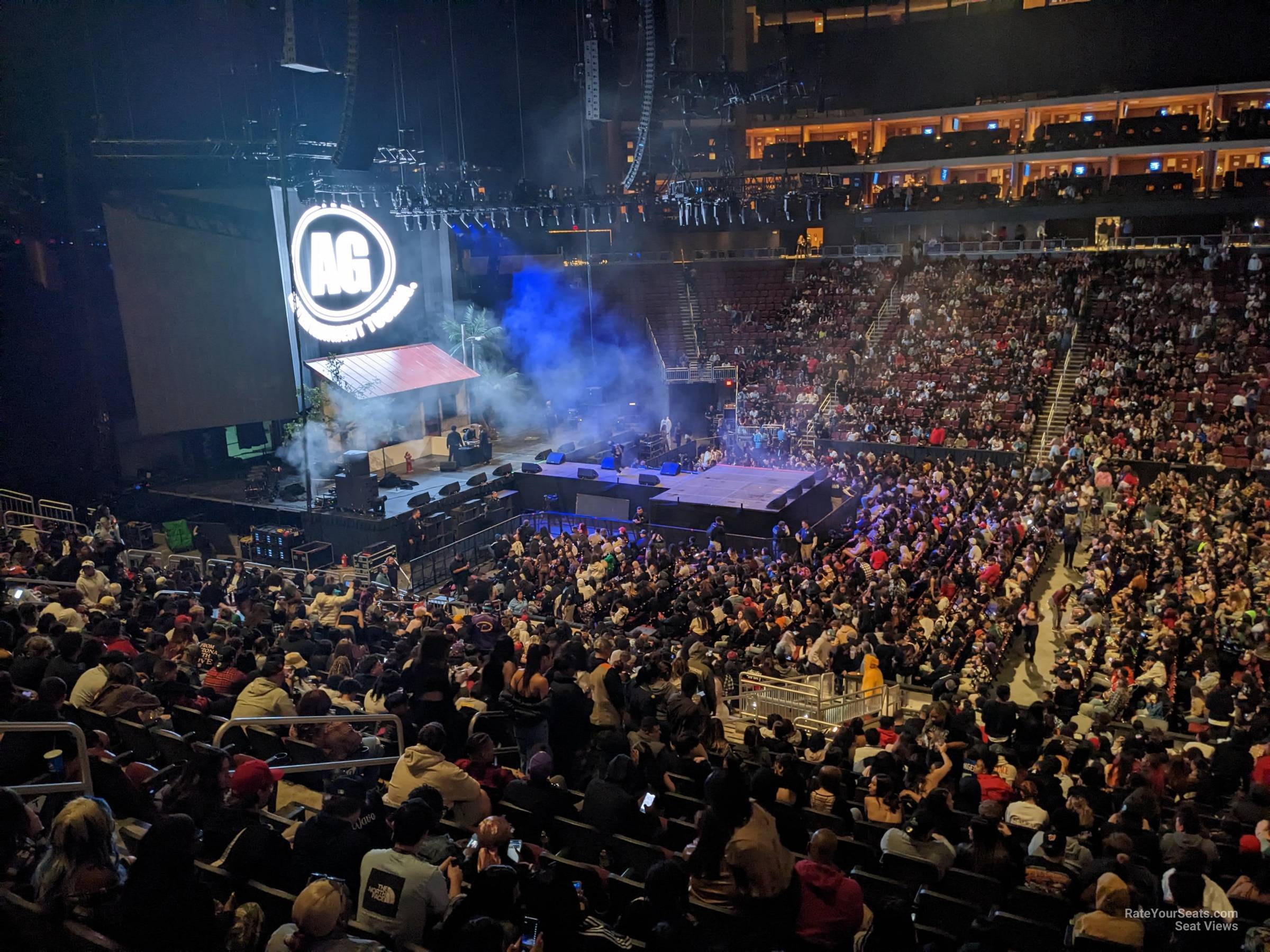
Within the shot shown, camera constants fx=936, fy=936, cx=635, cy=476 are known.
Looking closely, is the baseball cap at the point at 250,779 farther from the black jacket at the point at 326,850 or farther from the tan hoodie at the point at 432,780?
the tan hoodie at the point at 432,780

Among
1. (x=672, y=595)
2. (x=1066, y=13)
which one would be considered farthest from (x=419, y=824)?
(x=1066, y=13)

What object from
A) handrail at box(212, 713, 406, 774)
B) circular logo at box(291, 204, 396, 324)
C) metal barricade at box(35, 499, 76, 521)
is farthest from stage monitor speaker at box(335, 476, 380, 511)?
handrail at box(212, 713, 406, 774)

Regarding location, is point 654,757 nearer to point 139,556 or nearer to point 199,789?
point 199,789

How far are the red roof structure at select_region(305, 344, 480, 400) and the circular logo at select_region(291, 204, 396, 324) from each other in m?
1.05

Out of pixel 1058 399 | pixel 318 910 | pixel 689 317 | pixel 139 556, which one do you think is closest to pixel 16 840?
pixel 318 910

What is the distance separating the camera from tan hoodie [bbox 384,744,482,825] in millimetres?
4656

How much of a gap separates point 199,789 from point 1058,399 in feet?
73.5

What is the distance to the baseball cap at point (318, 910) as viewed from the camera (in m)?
3.18

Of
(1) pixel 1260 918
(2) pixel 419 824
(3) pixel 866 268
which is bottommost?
(1) pixel 1260 918

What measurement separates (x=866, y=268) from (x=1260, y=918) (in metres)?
28.9

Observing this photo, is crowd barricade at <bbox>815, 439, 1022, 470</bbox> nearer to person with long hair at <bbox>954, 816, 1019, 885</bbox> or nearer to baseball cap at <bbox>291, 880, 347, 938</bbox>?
person with long hair at <bbox>954, 816, 1019, 885</bbox>

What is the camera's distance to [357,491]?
1845 cm

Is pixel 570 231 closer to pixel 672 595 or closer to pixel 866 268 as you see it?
pixel 866 268

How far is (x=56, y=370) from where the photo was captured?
18.6 meters
